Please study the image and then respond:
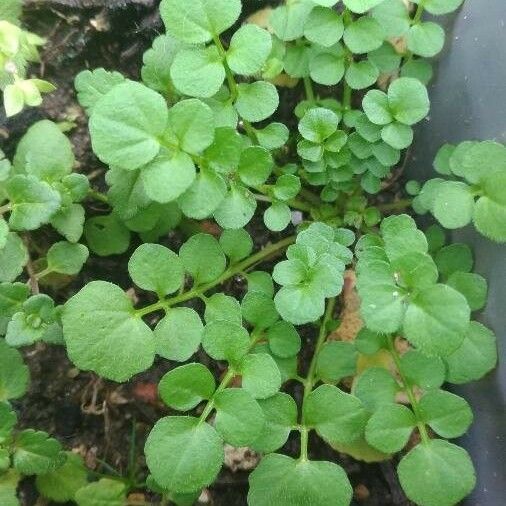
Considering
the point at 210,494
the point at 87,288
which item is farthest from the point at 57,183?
the point at 210,494

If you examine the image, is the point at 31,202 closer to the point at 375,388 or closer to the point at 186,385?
the point at 186,385

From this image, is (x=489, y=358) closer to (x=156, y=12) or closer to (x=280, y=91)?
(x=280, y=91)

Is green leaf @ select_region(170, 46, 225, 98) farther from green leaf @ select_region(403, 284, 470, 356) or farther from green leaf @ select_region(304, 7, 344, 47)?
green leaf @ select_region(403, 284, 470, 356)

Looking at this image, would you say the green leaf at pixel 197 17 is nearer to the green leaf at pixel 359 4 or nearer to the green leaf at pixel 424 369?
the green leaf at pixel 359 4

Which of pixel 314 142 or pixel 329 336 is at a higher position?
pixel 314 142

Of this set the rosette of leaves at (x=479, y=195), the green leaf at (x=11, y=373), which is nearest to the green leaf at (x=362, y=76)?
the rosette of leaves at (x=479, y=195)

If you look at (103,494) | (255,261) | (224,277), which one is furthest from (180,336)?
(103,494)
